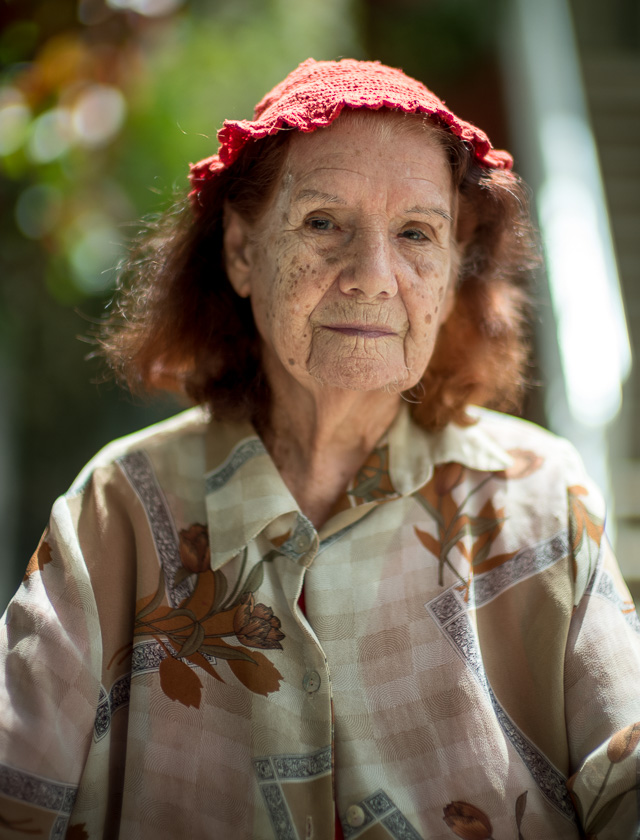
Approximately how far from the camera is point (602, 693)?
1419 millimetres

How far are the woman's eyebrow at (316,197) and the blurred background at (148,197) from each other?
76 centimetres

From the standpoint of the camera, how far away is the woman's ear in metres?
1.70

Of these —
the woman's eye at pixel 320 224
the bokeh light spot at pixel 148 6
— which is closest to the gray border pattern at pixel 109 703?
the woman's eye at pixel 320 224

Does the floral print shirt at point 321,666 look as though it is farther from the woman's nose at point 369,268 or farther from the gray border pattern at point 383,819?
the woman's nose at point 369,268

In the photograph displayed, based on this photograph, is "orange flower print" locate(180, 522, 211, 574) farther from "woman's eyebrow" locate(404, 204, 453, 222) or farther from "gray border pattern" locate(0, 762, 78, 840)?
"woman's eyebrow" locate(404, 204, 453, 222)

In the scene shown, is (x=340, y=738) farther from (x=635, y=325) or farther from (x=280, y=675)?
(x=635, y=325)

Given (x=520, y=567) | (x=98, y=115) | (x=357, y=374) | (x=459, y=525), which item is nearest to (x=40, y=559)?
(x=357, y=374)

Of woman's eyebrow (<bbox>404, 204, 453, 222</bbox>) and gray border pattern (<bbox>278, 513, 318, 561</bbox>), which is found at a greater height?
woman's eyebrow (<bbox>404, 204, 453, 222</bbox>)

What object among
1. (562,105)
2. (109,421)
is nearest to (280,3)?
(562,105)

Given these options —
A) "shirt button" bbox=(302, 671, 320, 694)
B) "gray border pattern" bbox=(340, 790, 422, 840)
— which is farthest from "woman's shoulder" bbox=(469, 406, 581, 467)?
"gray border pattern" bbox=(340, 790, 422, 840)

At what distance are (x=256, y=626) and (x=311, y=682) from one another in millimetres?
156

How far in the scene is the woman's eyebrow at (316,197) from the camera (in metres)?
1.49

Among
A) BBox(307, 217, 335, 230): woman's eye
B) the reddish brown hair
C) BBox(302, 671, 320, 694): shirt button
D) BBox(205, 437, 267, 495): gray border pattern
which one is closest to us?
BBox(302, 671, 320, 694): shirt button

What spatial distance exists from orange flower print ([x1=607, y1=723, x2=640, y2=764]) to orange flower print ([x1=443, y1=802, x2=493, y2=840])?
0.26 metres
